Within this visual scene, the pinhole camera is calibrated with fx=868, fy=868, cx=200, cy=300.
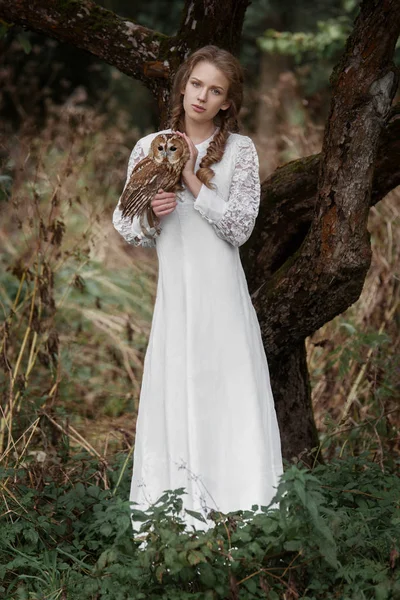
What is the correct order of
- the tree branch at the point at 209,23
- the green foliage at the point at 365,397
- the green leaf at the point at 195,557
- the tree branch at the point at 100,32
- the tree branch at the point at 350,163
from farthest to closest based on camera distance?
the green foliage at the point at 365,397 < the tree branch at the point at 100,32 < the tree branch at the point at 209,23 < the tree branch at the point at 350,163 < the green leaf at the point at 195,557

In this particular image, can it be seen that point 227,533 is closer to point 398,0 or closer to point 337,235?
point 337,235

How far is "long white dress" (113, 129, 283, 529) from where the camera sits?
11.4 feet

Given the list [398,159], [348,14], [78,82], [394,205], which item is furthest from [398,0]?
[78,82]

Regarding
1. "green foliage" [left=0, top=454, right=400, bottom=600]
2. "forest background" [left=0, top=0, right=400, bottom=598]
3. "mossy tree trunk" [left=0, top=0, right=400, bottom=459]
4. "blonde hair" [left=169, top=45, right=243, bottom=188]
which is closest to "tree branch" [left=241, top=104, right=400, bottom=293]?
"mossy tree trunk" [left=0, top=0, right=400, bottom=459]

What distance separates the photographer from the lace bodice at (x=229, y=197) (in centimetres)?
340

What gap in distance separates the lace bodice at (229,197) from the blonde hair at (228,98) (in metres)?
0.05

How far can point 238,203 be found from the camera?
3459 millimetres

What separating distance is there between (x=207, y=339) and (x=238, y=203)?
56 centimetres

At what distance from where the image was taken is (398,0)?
3479 millimetres

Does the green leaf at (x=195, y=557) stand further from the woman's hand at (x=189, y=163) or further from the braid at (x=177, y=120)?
the braid at (x=177, y=120)

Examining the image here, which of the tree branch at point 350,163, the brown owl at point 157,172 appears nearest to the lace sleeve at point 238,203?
the brown owl at point 157,172

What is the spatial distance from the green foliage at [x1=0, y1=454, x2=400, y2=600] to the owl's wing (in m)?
1.13

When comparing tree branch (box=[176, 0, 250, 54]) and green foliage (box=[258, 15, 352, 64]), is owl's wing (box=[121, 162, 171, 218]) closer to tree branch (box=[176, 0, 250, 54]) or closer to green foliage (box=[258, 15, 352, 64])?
tree branch (box=[176, 0, 250, 54])

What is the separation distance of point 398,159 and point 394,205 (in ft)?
7.61
